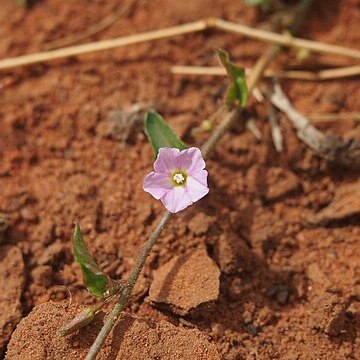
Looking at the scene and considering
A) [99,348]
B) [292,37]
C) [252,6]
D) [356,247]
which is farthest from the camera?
[252,6]

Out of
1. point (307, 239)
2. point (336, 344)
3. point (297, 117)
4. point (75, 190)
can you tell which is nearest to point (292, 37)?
point (297, 117)

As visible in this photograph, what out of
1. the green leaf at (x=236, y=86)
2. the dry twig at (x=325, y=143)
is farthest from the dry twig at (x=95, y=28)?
the dry twig at (x=325, y=143)

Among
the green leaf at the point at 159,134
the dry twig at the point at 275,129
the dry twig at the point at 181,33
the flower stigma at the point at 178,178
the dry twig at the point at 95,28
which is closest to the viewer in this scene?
the flower stigma at the point at 178,178

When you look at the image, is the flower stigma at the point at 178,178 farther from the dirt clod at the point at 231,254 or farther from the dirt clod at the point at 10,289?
the dirt clod at the point at 10,289

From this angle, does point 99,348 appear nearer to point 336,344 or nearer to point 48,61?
point 336,344

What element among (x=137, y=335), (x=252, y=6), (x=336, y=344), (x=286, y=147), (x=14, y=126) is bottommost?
(x=336, y=344)

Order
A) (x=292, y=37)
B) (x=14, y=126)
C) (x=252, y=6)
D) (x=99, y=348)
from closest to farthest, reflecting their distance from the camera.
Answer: (x=99, y=348) → (x=14, y=126) → (x=292, y=37) → (x=252, y=6)

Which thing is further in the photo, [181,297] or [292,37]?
[292,37]
